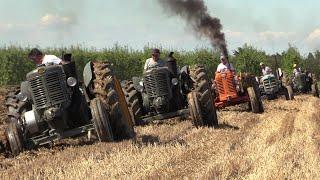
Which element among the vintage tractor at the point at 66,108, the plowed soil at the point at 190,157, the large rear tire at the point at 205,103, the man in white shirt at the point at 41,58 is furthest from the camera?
the large rear tire at the point at 205,103

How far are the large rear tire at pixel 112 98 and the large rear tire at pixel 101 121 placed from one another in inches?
13.3

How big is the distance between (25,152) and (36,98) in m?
0.93

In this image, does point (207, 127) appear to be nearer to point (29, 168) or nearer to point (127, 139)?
point (127, 139)

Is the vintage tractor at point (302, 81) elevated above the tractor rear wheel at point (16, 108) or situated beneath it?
situated beneath

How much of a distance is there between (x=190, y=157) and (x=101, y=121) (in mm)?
1888

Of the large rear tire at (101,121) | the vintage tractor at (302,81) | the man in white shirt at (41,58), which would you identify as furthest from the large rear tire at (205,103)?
the vintage tractor at (302,81)

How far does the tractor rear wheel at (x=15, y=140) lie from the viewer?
8.93 m

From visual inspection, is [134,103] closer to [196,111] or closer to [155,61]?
[155,61]

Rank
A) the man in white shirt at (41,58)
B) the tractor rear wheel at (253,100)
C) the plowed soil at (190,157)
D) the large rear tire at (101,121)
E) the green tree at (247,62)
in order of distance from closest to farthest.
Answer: the plowed soil at (190,157) < the large rear tire at (101,121) < the man in white shirt at (41,58) < the tractor rear wheel at (253,100) < the green tree at (247,62)

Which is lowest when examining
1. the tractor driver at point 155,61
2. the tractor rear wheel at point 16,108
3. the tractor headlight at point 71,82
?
the tractor rear wheel at point 16,108

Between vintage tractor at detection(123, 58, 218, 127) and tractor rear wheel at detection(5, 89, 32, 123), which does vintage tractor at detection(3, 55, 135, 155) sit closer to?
tractor rear wheel at detection(5, 89, 32, 123)

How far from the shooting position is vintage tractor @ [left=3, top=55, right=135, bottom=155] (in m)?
8.76

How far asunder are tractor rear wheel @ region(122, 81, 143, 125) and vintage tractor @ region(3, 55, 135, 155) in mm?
2915

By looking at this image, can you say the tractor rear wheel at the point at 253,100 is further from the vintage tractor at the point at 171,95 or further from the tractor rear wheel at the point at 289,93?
the tractor rear wheel at the point at 289,93
